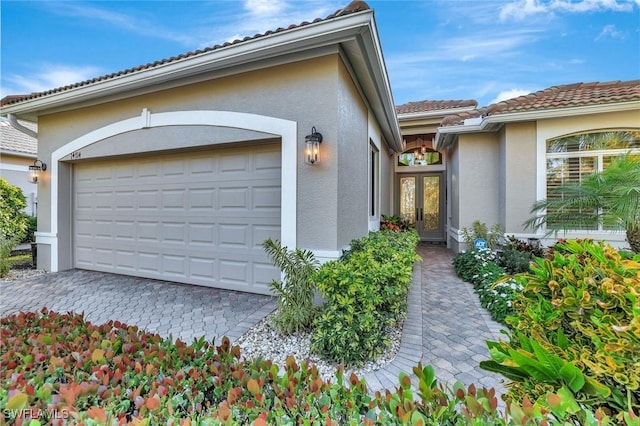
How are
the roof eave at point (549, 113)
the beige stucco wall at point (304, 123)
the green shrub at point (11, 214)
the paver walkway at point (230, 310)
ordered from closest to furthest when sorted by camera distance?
the paver walkway at point (230, 310)
the beige stucco wall at point (304, 123)
the roof eave at point (549, 113)
the green shrub at point (11, 214)

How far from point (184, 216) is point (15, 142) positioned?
35.9 ft

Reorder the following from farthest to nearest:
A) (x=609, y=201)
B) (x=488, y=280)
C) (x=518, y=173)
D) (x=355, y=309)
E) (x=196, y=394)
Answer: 1. (x=518, y=173)
2. (x=488, y=280)
3. (x=609, y=201)
4. (x=355, y=309)
5. (x=196, y=394)

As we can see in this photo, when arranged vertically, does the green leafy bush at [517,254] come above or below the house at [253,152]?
below

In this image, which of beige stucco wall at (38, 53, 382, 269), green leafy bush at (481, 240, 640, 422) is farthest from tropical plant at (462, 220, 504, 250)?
green leafy bush at (481, 240, 640, 422)

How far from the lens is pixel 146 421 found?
1.28 meters

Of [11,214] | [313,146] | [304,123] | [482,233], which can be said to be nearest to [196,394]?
[313,146]

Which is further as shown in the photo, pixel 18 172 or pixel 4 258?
pixel 18 172

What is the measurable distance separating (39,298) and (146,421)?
6.42 meters

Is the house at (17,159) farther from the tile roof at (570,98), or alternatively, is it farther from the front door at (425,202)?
the tile roof at (570,98)

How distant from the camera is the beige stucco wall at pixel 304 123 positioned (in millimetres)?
4832

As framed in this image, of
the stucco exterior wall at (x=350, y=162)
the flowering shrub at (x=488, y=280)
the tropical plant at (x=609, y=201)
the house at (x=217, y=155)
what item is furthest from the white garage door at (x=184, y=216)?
the tropical plant at (x=609, y=201)

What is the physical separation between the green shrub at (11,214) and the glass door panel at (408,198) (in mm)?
13523

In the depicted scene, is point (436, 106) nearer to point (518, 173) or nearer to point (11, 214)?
point (518, 173)

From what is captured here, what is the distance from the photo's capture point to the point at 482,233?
28.2ft
